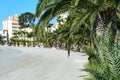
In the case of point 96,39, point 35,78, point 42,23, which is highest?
point 42,23

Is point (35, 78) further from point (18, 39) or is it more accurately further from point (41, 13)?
point (18, 39)

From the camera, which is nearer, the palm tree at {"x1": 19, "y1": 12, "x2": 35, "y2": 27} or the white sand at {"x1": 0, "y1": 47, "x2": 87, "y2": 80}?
the white sand at {"x1": 0, "y1": 47, "x2": 87, "y2": 80}

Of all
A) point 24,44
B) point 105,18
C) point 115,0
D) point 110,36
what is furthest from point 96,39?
point 24,44

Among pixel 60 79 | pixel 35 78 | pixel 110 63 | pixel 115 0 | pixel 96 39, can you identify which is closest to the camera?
pixel 110 63

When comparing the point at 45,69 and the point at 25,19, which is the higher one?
the point at 25,19

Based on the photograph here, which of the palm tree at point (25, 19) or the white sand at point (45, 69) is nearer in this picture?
the white sand at point (45, 69)

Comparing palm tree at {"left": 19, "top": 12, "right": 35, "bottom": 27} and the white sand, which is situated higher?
palm tree at {"left": 19, "top": 12, "right": 35, "bottom": 27}

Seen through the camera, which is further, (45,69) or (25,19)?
(25,19)

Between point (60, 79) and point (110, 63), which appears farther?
point (60, 79)

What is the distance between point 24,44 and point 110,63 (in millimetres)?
120785

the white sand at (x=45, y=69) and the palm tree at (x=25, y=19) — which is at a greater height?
the palm tree at (x=25, y=19)

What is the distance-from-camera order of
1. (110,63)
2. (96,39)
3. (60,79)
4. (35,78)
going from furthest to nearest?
(35,78) < (60,79) < (96,39) < (110,63)

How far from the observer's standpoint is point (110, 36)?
6.39 m

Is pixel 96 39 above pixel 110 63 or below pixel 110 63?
above
